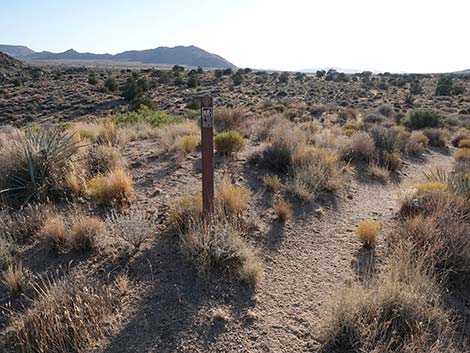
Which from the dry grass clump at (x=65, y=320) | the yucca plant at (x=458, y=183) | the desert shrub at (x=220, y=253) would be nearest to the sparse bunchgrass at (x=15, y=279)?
the dry grass clump at (x=65, y=320)

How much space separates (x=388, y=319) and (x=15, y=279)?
4077 millimetres

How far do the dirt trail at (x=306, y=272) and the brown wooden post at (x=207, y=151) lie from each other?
116cm

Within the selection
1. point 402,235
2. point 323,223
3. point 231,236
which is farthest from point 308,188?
point 231,236

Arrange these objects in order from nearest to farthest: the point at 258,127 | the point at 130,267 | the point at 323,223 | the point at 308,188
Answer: the point at 130,267
the point at 323,223
the point at 308,188
the point at 258,127

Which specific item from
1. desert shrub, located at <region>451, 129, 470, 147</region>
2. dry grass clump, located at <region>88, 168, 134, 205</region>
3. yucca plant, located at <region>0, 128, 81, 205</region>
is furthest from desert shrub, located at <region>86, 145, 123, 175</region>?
desert shrub, located at <region>451, 129, 470, 147</region>

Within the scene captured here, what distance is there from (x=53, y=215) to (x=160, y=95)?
112ft

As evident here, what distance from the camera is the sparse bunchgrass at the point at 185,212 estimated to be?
5047mm

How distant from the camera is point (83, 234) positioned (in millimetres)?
4637

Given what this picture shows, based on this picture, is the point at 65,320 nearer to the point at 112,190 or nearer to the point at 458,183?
the point at 112,190

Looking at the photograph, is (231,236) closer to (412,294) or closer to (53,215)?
(412,294)

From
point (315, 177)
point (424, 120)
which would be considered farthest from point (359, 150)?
point (424, 120)

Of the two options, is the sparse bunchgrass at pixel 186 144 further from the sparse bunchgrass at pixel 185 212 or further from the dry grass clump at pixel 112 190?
the sparse bunchgrass at pixel 185 212

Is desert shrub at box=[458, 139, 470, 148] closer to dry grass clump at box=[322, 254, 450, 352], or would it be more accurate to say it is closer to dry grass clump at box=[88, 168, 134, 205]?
dry grass clump at box=[322, 254, 450, 352]

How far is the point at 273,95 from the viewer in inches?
1489
